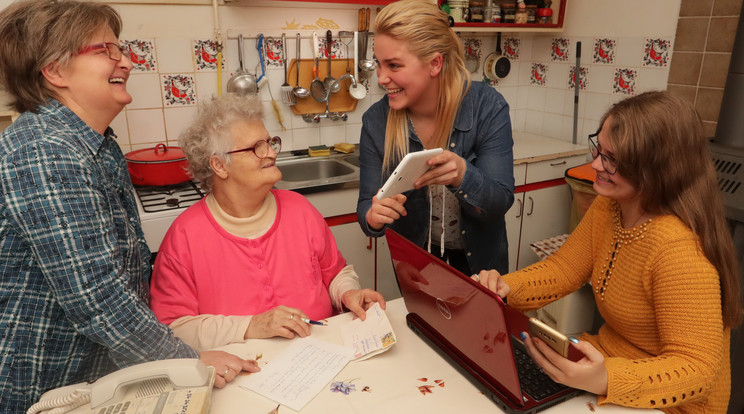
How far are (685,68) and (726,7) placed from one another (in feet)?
1.04

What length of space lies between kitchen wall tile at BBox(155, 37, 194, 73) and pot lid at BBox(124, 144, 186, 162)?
16.2 inches

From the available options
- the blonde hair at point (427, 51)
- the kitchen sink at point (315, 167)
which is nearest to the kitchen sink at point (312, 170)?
the kitchen sink at point (315, 167)

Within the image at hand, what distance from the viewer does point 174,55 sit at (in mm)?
2521

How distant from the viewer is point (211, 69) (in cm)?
262

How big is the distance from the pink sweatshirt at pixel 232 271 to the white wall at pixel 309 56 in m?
1.21

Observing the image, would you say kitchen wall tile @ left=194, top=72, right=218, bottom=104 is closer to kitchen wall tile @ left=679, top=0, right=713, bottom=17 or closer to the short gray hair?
the short gray hair

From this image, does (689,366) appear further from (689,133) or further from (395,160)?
(395,160)

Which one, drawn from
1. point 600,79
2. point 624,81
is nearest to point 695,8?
point 624,81

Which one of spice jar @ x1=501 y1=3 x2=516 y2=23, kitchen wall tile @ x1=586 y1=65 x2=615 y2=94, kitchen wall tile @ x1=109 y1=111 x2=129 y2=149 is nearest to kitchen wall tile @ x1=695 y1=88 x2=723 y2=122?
kitchen wall tile @ x1=586 y1=65 x2=615 y2=94

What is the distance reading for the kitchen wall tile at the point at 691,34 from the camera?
256 cm

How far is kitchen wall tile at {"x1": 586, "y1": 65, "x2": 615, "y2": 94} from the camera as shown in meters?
3.04

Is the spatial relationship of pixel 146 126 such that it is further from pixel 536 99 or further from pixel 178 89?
pixel 536 99

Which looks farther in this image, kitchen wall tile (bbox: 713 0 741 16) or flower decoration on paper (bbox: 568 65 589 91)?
flower decoration on paper (bbox: 568 65 589 91)

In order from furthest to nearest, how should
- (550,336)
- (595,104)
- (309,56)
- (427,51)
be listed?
(595,104) < (309,56) < (427,51) < (550,336)
